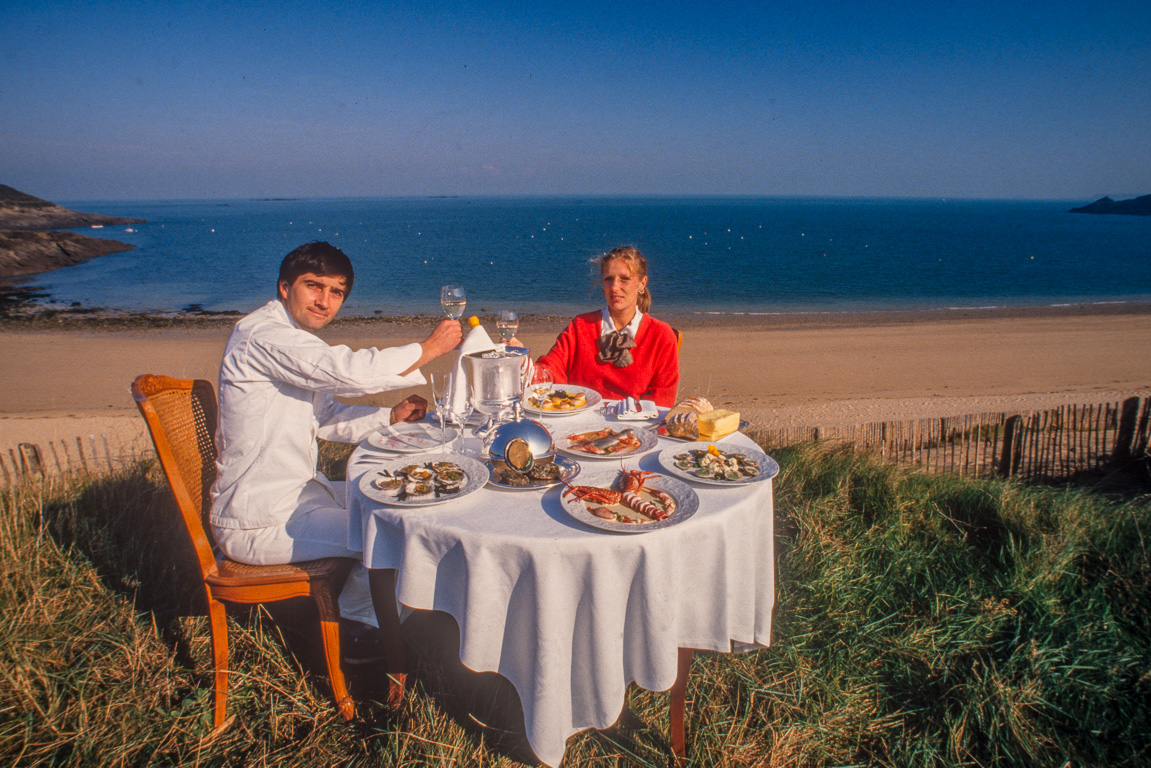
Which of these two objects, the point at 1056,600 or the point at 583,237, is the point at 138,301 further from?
the point at 583,237

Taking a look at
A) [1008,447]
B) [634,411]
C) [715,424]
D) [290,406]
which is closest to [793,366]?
[1008,447]

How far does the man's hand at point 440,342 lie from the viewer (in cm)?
258

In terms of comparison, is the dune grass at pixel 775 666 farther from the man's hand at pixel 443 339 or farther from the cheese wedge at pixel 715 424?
the man's hand at pixel 443 339

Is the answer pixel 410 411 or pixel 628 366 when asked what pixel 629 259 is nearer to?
pixel 628 366

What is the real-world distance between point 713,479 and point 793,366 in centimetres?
1131

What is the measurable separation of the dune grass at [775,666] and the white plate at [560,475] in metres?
1.16

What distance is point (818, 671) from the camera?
302cm

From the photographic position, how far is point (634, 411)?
311 cm

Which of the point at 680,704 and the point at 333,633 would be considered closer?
the point at 680,704

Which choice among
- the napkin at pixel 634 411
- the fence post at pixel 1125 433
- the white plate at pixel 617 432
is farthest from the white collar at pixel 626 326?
the fence post at pixel 1125 433

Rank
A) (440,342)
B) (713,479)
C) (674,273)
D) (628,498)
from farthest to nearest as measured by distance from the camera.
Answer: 1. (674,273)
2. (440,342)
3. (713,479)
4. (628,498)

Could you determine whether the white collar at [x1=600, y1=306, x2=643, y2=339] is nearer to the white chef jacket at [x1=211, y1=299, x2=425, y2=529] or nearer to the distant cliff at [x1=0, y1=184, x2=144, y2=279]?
the white chef jacket at [x1=211, y1=299, x2=425, y2=529]

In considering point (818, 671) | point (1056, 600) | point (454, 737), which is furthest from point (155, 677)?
point (1056, 600)

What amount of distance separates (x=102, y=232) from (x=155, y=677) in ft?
310
